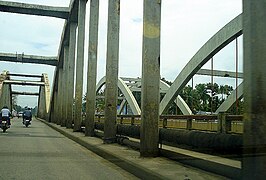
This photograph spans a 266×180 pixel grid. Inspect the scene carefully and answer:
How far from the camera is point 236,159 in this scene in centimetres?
855

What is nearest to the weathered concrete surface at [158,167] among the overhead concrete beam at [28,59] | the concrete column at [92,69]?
the concrete column at [92,69]

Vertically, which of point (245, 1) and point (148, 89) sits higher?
point (245, 1)

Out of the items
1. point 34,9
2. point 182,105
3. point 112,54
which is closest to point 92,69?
point 112,54

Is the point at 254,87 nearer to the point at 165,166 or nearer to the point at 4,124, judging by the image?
the point at 165,166

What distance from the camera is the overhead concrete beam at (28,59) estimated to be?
5688 centimetres

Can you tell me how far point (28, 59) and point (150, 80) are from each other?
49.0 meters

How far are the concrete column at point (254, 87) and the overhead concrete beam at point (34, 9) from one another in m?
32.1

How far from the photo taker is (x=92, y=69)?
21516 millimetres

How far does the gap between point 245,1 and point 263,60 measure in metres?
1.02

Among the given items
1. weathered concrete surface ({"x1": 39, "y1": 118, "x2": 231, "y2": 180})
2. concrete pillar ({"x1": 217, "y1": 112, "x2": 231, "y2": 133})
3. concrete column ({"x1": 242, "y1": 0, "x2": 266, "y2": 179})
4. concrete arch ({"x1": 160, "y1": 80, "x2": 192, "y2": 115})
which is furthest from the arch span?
concrete column ({"x1": 242, "y1": 0, "x2": 266, "y2": 179})

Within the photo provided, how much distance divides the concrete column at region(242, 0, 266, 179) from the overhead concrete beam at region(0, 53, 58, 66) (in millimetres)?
52787

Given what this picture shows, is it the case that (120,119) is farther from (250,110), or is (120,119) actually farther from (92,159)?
(250,110)

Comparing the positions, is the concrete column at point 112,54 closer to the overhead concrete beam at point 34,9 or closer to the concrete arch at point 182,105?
the overhead concrete beam at point 34,9

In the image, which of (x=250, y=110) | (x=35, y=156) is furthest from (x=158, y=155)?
(x=250, y=110)
